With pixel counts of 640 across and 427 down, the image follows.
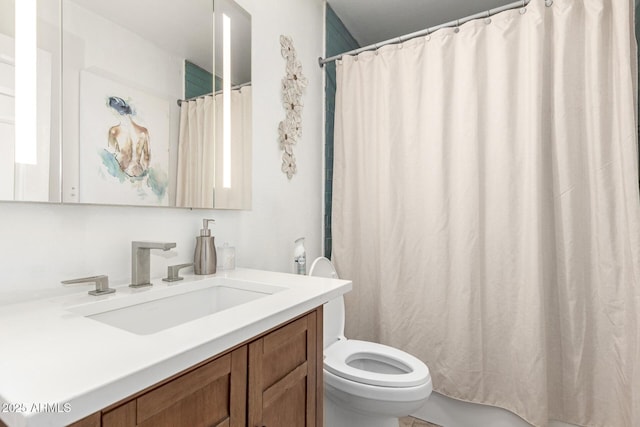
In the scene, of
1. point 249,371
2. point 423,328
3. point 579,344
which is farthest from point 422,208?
point 249,371

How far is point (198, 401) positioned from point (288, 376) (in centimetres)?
29

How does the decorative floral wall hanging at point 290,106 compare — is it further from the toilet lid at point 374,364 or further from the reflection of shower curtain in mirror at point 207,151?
the toilet lid at point 374,364

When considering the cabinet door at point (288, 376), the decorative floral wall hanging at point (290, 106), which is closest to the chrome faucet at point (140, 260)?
the cabinet door at point (288, 376)

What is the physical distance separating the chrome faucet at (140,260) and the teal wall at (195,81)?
22.9 inches

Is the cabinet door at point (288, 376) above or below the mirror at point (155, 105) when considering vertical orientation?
below

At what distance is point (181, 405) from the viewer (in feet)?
1.90

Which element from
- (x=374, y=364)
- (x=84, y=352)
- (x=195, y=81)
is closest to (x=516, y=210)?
(x=374, y=364)

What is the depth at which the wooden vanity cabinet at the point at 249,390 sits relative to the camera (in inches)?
21.0

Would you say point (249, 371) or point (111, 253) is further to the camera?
point (111, 253)

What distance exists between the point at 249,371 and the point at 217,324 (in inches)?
5.6

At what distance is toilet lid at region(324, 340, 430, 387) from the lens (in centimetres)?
130

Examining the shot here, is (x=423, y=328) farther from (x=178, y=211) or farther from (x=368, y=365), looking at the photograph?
(x=178, y=211)

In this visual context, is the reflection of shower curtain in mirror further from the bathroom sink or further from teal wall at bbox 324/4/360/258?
teal wall at bbox 324/4/360/258

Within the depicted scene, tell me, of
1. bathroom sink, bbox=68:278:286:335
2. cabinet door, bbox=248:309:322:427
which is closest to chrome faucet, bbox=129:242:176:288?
bathroom sink, bbox=68:278:286:335
